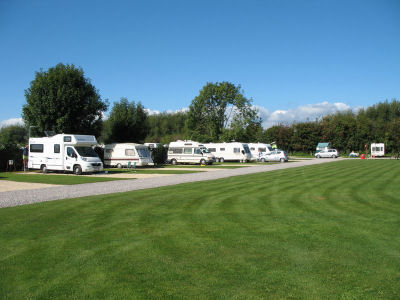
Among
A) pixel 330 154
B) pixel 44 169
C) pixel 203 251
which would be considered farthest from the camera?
pixel 330 154

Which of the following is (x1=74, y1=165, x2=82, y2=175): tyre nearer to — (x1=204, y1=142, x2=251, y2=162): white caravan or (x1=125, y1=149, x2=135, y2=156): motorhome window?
(x1=125, y1=149, x2=135, y2=156): motorhome window

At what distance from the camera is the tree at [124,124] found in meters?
43.8

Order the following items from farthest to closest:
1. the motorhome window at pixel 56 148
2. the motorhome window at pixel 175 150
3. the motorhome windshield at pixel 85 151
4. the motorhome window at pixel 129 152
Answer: the motorhome window at pixel 175 150 → the motorhome window at pixel 129 152 → the motorhome window at pixel 56 148 → the motorhome windshield at pixel 85 151

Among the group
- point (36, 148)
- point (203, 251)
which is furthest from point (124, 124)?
point (203, 251)

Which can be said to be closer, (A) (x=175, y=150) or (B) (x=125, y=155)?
(B) (x=125, y=155)

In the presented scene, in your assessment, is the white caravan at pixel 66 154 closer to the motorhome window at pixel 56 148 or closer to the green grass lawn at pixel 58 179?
the motorhome window at pixel 56 148

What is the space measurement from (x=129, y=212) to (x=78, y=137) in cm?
1726

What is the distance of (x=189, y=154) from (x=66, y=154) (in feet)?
52.8

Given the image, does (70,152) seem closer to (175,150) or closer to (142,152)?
(142,152)

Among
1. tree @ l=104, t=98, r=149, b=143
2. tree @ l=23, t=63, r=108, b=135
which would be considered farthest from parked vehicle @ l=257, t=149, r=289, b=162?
tree @ l=23, t=63, r=108, b=135

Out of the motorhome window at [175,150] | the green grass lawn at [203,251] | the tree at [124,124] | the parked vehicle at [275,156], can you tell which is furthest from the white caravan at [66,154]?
the parked vehicle at [275,156]

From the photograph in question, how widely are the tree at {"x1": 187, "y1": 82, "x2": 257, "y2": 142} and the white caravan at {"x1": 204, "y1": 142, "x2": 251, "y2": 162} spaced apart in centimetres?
1494

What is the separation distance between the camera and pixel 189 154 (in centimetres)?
3841

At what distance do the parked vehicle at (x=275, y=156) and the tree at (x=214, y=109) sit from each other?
14.5 metres
